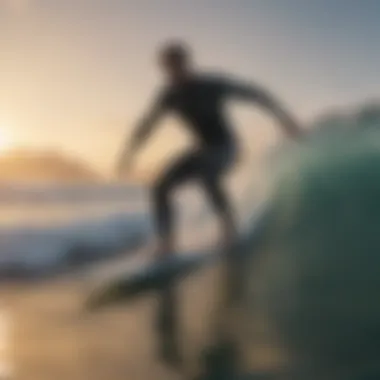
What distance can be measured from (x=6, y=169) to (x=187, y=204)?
0.26 m

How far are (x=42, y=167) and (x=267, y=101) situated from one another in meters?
0.33

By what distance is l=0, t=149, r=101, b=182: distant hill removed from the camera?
1130 millimetres

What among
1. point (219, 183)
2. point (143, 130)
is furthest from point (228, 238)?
point (143, 130)

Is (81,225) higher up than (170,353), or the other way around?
(81,225)

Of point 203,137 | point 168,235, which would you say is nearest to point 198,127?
point 203,137

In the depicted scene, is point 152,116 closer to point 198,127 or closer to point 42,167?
point 198,127

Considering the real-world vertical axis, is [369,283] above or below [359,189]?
below

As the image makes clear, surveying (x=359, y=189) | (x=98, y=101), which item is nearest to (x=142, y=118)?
(x=98, y=101)

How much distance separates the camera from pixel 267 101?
114 centimetres

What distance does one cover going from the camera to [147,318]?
1095mm

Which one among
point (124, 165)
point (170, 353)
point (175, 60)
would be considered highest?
point (175, 60)

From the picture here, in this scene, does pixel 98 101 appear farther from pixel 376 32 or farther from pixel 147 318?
pixel 376 32

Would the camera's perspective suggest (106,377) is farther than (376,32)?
No

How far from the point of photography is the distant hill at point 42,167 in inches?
44.5
